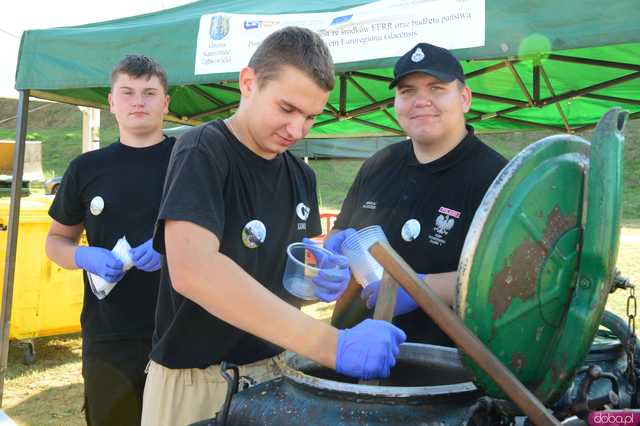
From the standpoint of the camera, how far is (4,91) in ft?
25.1

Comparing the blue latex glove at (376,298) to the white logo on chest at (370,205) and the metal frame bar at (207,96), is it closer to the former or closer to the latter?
the white logo on chest at (370,205)

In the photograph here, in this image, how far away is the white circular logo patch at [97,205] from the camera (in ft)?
8.41

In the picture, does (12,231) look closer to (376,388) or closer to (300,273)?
(300,273)

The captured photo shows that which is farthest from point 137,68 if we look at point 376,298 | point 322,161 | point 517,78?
point 322,161

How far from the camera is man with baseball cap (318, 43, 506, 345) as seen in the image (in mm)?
2080

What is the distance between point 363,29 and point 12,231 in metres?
2.73

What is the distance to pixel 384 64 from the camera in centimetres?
307

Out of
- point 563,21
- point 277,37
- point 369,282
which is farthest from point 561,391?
point 563,21

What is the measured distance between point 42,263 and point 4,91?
3.32m

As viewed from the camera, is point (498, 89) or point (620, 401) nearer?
point (620, 401)

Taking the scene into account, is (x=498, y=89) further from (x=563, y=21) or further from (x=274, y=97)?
(x=274, y=97)

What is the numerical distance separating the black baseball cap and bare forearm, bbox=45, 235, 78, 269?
5.11 ft

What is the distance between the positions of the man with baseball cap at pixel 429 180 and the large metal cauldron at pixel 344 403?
2.61 feet

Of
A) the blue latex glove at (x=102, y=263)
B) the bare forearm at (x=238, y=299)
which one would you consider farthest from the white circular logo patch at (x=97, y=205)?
the bare forearm at (x=238, y=299)
